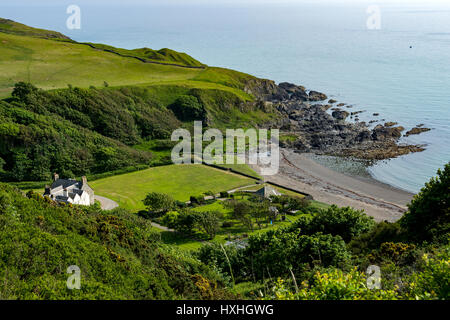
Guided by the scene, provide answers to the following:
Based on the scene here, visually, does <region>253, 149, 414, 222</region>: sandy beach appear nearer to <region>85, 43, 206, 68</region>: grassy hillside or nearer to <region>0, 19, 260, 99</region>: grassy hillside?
<region>0, 19, 260, 99</region>: grassy hillside

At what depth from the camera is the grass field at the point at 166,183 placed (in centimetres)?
5694

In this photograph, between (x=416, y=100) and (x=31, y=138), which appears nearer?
(x=31, y=138)

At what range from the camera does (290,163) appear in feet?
243

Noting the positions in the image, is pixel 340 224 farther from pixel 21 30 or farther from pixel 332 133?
pixel 21 30

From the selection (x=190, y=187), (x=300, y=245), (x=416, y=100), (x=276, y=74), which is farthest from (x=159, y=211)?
(x=276, y=74)

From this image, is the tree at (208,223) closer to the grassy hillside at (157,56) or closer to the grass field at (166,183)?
the grass field at (166,183)

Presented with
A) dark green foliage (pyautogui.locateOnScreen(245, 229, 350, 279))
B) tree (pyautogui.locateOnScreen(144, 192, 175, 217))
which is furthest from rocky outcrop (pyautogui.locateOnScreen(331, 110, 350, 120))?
dark green foliage (pyautogui.locateOnScreen(245, 229, 350, 279))

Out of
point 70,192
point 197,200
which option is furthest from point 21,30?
point 197,200

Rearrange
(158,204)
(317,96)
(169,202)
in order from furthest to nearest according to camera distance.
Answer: (317,96)
(169,202)
(158,204)

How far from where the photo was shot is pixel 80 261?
18.9m

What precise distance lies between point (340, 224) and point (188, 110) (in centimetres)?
6982

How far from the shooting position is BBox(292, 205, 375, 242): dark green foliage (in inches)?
1323
